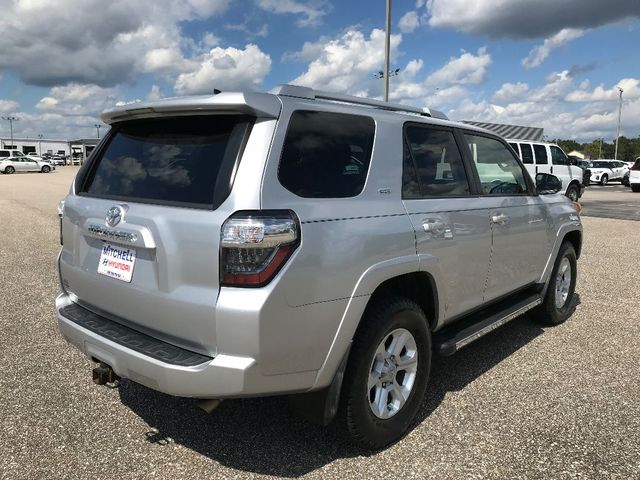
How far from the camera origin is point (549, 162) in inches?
699

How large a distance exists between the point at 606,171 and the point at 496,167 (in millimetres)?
34086

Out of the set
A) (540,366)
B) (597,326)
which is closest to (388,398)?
(540,366)

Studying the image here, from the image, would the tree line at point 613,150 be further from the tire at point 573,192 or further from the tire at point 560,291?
the tire at point 560,291

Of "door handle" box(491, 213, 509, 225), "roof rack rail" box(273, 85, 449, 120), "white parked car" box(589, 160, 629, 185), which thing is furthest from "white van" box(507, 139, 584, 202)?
"white parked car" box(589, 160, 629, 185)

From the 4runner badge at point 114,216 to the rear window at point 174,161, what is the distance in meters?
0.10

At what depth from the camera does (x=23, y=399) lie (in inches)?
134

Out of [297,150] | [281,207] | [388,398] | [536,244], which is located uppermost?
[297,150]

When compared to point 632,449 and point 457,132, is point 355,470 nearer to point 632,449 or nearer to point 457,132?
point 632,449

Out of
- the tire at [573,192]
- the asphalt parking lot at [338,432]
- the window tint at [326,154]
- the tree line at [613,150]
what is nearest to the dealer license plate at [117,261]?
the window tint at [326,154]

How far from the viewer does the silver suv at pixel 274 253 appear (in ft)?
7.39

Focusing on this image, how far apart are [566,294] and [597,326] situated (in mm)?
408

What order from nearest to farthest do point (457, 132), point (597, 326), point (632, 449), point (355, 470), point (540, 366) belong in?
point (355, 470)
point (632, 449)
point (457, 132)
point (540, 366)
point (597, 326)

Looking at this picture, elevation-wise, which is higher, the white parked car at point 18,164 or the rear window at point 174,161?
the white parked car at point 18,164

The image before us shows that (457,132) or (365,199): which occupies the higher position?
(457,132)
